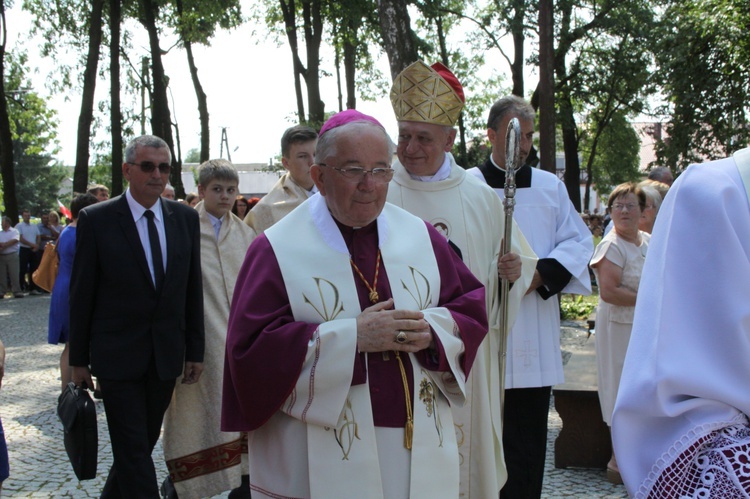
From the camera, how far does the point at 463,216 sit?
4.03 meters

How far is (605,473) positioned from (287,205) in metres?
2.95

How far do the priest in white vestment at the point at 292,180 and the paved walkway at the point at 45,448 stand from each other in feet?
7.16

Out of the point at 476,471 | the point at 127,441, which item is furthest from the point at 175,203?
the point at 476,471

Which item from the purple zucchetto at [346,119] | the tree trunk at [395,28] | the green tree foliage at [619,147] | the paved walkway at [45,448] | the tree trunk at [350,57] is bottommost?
the paved walkway at [45,448]

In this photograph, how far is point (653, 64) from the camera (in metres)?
25.2

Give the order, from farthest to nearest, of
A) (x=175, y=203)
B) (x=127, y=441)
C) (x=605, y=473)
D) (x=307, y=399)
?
(x=605, y=473), (x=175, y=203), (x=127, y=441), (x=307, y=399)

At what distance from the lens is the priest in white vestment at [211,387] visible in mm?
5281

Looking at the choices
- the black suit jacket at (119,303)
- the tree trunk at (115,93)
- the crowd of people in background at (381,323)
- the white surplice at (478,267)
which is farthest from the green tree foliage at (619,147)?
the black suit jacket at (119,303)

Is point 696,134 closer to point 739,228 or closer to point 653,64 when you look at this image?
point 653,64

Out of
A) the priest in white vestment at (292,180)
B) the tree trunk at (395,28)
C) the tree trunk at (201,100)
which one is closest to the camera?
the priest in white vestment at (292,180)

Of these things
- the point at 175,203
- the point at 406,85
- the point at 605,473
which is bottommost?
the point at 605,473

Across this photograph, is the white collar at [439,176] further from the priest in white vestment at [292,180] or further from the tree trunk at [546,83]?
the tree trunk at [546,83]

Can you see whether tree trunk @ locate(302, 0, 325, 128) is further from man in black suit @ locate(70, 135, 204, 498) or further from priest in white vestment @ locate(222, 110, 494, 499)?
priest in white vestment @ locate(222, 110, 494, 499)

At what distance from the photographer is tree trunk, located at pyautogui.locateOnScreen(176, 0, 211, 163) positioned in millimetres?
24031
